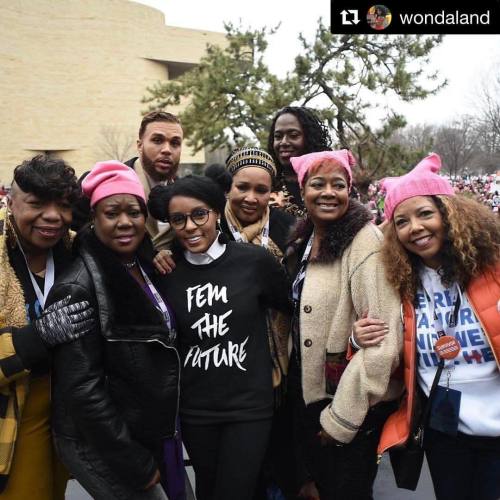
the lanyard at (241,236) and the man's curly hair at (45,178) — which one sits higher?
the man's curly hair at (45,178)

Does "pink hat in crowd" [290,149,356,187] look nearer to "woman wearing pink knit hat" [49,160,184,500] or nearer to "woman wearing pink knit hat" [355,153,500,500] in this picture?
"woman wearing pink knit hat" [355,153,500,500]

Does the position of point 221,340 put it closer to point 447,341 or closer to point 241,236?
point 241,236

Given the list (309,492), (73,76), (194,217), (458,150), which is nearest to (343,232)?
(194,217)

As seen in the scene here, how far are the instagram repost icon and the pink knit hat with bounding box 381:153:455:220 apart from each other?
32.4 feet

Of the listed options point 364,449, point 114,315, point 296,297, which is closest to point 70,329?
point 114,315

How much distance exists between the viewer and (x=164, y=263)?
7.92ft

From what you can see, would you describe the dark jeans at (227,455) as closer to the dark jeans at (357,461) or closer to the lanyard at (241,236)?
the dark jeans at (357,461)

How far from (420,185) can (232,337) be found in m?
1.21

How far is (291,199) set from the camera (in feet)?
11.6

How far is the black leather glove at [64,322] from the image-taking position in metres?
1.92

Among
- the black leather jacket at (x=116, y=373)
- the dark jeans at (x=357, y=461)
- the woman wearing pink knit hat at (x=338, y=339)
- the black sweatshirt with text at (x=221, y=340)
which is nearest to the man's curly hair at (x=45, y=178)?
the black leather jacket at (x=116, y=373)

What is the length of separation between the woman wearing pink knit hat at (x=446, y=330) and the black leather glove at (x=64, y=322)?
124 cm

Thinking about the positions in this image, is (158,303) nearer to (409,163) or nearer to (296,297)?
(296,297)

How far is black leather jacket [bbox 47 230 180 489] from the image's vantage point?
195 centimetres
